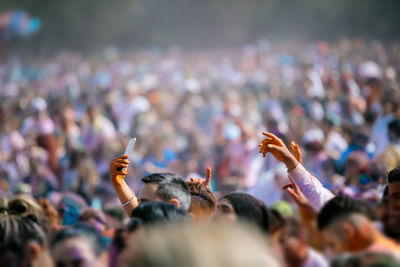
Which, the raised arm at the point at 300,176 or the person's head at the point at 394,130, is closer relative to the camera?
the raised arm at the point at 300,176

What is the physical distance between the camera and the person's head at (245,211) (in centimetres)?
249

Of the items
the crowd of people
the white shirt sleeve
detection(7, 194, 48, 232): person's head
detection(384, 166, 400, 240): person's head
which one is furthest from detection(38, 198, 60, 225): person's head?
detection(384, 166, 400, 240): person's head

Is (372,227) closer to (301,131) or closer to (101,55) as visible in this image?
(301,131)

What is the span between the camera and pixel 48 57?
108ft

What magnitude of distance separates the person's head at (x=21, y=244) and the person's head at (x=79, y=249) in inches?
4.3

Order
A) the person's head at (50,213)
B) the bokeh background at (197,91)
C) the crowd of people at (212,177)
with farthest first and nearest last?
1. the bokeh background at (197,91)
2. the person's head at (50,213)
3. the crowd of people at (212,177)

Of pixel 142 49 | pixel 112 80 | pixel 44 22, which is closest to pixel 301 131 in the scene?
pixel 112 80

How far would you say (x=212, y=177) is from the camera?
8.02 metres

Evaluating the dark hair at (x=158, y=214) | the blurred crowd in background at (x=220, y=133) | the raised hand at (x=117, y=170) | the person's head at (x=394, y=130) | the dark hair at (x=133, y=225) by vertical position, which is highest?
the blurred crowd in background at (x=220, y=133)

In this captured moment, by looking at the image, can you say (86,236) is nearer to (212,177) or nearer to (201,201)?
(201,201)

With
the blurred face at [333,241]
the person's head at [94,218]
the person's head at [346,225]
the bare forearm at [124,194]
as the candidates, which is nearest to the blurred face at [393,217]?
the person's head at [346,225]

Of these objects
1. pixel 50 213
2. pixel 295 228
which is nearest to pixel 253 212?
pixel 295 228

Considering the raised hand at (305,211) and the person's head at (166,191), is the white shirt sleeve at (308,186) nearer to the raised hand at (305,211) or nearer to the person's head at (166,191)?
the raised hand at (305,211)

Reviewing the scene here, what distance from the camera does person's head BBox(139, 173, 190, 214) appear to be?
2.83 meters
